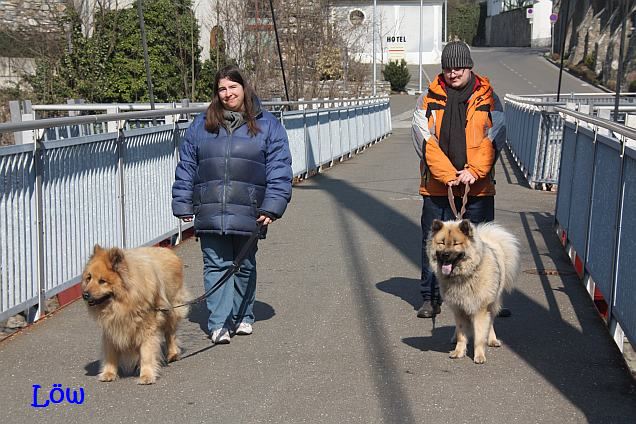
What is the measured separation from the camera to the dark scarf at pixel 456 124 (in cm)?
745

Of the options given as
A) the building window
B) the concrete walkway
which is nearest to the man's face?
the concrete walkway

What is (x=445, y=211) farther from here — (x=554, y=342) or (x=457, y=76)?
(x=554, y=342)

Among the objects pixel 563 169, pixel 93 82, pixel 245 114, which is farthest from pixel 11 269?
pixel 93 82

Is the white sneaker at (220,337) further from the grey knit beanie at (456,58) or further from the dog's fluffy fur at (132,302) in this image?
the grey knit beanie at (456,58)

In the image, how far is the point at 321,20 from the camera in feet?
101

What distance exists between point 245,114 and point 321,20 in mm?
24382

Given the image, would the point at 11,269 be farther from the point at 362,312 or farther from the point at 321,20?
the point at 321,20

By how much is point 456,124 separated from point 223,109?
5.96ft

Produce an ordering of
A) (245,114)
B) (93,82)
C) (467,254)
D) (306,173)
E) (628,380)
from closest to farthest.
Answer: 1. (628,380)
2. (467,254)
3. (245,114)
4. (306,173)
5. (93,82)

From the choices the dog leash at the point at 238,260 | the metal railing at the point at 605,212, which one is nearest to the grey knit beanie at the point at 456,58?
the metal railing at the point at 605,212

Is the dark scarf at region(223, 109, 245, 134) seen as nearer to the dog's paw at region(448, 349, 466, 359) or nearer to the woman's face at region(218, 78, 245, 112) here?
the woman's face at region(218, 78, 245, 112)

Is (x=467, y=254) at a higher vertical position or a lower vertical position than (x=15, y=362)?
higher

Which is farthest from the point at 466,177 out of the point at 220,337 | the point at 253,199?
the point at 220,337

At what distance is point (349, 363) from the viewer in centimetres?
654
